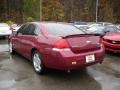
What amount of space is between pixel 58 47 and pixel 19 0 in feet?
138

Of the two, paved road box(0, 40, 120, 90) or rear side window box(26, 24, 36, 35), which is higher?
rear side window box(26, 24, 36, 35)

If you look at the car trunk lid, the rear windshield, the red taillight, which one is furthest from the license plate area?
the rear windshield

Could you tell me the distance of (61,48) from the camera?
570cm

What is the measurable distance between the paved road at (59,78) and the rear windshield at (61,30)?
113cm

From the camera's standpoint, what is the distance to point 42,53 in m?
6.18

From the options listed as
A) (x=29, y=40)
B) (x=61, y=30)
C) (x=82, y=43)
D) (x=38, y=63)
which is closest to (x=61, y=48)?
(x=82, y=43)

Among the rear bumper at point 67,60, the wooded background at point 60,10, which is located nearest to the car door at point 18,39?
the rear bumper at point 67,60

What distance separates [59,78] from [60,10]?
53.2 m

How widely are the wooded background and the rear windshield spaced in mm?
36382

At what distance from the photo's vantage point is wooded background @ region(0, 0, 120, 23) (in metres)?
45.2

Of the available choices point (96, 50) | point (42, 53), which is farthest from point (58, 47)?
point (96, 50)

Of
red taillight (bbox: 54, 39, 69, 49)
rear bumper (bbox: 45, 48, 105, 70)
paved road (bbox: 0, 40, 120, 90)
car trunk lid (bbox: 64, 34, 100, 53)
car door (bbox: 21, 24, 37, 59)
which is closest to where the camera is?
paved road (bbox: 0, 40, 120, 90)

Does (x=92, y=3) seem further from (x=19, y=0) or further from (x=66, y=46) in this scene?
(x=66, y=46)

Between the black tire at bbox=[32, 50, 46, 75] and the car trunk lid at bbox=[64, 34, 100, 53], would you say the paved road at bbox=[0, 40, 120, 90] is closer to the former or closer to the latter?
the black tire at bbox=[32, 50, 46, 75]
